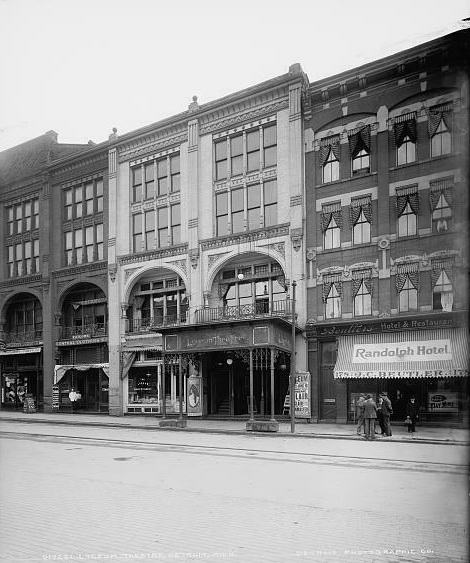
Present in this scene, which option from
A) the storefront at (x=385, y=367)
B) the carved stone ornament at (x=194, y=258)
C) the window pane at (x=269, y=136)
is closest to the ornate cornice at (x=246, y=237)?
the carved stone ornament at (x=194, y=258)

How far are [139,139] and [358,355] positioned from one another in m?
18.8

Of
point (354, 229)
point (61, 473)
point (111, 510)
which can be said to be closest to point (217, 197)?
point (354, 229)

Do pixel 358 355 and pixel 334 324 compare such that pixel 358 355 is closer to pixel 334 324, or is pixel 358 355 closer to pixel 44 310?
pixel 334 324

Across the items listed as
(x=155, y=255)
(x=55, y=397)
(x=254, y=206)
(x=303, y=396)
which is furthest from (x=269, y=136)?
(x=55, y=397)

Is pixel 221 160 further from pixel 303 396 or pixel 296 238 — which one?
pixel 303 396

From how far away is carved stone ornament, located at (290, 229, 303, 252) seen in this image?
29.5 metres

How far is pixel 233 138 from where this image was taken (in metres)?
32.9

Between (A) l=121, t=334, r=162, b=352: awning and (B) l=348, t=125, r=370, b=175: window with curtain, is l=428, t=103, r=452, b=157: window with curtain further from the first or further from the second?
(A) l=121, t=334, r=162, b=352: awning

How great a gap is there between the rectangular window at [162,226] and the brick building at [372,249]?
924 centimetres

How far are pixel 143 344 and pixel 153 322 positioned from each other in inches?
55.7

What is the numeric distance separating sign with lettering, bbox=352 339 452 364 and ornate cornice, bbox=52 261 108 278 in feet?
58.5

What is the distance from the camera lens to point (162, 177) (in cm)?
3569

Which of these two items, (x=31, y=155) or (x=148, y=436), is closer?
(x=148, y=436)

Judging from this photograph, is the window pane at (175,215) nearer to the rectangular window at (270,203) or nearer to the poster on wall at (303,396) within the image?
the rectangular window at (270,203)
